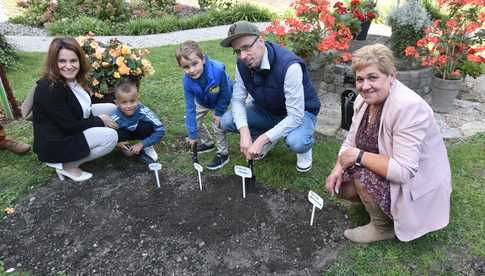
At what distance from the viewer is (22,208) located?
3.00 m

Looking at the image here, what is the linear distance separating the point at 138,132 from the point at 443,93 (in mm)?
3450

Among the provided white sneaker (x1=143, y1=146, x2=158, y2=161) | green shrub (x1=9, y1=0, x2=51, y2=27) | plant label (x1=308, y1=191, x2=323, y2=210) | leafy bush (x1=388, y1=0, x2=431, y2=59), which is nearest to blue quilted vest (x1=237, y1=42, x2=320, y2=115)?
plant label (x1=308, y1=191, x2=323, y2=210)

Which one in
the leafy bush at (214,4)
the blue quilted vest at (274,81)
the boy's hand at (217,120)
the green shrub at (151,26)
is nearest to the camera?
the blue quilted vest at (274,81)

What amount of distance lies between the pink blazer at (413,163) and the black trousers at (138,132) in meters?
1.95

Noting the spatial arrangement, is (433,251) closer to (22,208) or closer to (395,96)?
(395,96)

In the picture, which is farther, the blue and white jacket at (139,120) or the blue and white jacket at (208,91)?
the blue and white jacket at (139,120)

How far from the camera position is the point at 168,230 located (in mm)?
2703

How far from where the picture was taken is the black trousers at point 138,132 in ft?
11.3

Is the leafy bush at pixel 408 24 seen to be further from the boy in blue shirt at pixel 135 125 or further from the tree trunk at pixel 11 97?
the tree trunk at pixel 11 97

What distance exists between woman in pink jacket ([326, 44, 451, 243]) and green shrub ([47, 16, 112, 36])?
7235mm

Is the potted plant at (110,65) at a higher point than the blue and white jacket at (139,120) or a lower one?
higher

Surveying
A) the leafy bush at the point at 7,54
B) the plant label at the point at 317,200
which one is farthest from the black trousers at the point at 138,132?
the leafy bush at the point at 7,54

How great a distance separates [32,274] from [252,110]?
203 centimetres

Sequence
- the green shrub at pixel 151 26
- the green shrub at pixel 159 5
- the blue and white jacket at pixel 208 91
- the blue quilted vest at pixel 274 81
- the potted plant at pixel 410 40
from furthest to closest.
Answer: the green shrub at pixel 159 5
the green shrub at pixel 151 26
the potted plant at pixel 410 40
the blue and white jacket at pixel 208 91
the blue quilted vest at pixel 274 81
